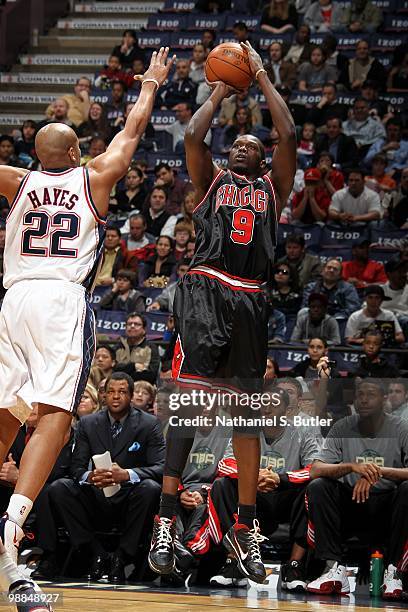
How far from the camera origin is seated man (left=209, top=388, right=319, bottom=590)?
25.5ft

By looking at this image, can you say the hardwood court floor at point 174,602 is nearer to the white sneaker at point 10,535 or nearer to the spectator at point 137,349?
the white sneaker at point 10,535

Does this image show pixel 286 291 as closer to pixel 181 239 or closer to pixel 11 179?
pixel 181 239

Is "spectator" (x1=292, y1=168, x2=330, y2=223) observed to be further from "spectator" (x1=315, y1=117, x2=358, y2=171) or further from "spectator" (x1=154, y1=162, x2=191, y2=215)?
"spectator" (x1=154, y1=162, x2=191, y2=215)

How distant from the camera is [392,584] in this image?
7234mm

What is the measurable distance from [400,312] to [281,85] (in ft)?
18.5

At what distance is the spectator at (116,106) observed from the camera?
1589 cm

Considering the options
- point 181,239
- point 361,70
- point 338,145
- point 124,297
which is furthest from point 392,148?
point 124,297

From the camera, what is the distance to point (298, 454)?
26.2ft

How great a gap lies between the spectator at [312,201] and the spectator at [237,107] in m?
2.08

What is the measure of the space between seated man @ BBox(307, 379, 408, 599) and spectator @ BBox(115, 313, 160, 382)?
9.48 feet

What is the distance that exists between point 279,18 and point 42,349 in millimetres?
12796

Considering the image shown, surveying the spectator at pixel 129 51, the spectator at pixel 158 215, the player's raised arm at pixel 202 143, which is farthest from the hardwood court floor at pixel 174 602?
the spectator at pixel 129 51

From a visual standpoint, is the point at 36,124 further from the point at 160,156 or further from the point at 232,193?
the point at 232,193

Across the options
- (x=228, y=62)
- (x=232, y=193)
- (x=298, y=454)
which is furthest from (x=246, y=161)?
(x=298, y=454)
